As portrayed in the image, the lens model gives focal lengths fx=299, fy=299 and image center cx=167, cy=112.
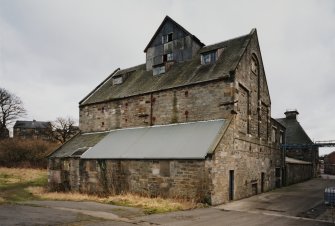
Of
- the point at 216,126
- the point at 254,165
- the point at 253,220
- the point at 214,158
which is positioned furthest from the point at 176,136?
the point at 253,220

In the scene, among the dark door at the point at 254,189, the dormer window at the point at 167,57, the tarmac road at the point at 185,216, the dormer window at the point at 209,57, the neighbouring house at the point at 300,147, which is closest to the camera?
the tarmac road at the point at 185,216

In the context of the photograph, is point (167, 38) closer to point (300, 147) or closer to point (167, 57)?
point (167, 57)

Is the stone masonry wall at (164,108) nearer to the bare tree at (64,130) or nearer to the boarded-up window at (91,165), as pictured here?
the boarded-up window at (91,165)

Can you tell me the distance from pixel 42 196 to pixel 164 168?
9076mm

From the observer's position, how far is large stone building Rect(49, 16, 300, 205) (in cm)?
1653

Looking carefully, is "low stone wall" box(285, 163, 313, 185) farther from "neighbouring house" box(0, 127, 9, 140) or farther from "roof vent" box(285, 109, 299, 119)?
"neighbouring house" box(0, 127, 9, 140)

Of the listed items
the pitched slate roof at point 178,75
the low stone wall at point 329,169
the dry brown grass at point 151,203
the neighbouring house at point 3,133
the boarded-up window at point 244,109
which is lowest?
the low stone wall at point 329,169

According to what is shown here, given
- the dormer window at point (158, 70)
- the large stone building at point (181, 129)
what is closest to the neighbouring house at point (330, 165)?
the large stone building at point (181, 129)

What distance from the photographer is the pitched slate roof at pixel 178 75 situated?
19797 millimetres

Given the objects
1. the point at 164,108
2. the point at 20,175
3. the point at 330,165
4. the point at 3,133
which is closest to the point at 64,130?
the point at 3,133

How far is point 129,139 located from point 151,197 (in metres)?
5.47

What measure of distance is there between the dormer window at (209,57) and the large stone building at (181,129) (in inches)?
2.9

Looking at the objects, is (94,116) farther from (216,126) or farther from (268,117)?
(268,117)

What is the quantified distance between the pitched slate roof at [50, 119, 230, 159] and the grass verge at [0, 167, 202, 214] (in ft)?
8.38
